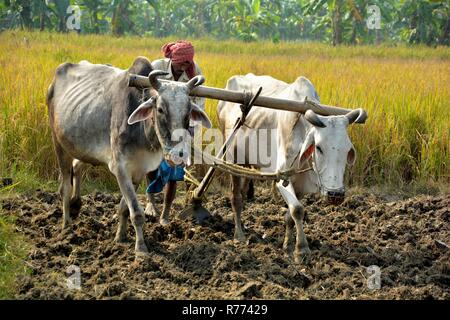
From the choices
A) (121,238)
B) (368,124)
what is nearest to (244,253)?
(121,238)

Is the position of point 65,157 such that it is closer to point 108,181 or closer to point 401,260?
point 108,181

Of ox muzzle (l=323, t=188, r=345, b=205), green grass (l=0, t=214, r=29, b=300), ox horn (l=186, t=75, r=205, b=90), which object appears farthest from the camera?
ox horn (l=186, t=75, r=205, b=90)

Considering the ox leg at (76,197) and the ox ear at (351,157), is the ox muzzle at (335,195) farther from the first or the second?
the ox leg at (76,197)

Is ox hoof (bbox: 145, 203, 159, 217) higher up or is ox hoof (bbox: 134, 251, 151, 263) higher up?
ox hoof (bbox: 134, 251, 151, 263)

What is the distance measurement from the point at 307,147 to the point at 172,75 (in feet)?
5.25

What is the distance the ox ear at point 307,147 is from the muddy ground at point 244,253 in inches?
28.3

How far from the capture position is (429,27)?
27.8 metres

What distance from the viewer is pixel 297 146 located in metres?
4.78

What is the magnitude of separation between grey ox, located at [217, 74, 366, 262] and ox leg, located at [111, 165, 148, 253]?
0.88 m

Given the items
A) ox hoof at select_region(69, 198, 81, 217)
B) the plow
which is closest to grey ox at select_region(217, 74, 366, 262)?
the plow

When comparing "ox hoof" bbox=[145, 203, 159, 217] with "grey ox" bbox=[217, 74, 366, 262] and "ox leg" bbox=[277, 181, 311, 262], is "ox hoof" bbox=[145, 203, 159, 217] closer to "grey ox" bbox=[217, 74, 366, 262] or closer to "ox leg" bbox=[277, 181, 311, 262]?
"grey ox" bbox=[217, 74, 366, 262]

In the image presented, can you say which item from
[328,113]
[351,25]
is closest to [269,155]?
[328,113]

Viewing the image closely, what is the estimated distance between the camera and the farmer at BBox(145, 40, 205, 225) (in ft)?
18.0

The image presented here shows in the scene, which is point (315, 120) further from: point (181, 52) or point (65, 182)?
point (65, 182)
